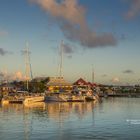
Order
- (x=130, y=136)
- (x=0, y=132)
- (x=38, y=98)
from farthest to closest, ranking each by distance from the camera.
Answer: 1. (x=38, y=98)
2. (x=0, y=132)
3. (x=130, y=136)

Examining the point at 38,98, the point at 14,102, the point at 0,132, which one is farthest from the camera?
the point at 38,98

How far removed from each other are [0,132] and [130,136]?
15269mm

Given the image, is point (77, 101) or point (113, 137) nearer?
point (113, 137)

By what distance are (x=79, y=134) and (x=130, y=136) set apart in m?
5.79

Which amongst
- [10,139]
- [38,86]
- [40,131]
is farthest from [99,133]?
[38,86]

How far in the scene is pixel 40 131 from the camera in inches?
1874

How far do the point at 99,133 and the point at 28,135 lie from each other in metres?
8.20

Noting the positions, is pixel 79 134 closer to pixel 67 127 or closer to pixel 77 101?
pixel 67 127

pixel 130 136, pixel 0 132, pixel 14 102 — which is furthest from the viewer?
pixel 14 102

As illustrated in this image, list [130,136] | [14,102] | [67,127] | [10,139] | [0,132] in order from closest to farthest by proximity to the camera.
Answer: [10,139] < [130,136] < [0,132] < [67,127] < [14,102]

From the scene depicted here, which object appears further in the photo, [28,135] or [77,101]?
[77,101]

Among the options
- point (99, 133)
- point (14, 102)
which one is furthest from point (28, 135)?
point (14, 102)

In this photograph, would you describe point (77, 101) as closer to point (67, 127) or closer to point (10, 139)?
point (67, 127)

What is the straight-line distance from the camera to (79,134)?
146ft
